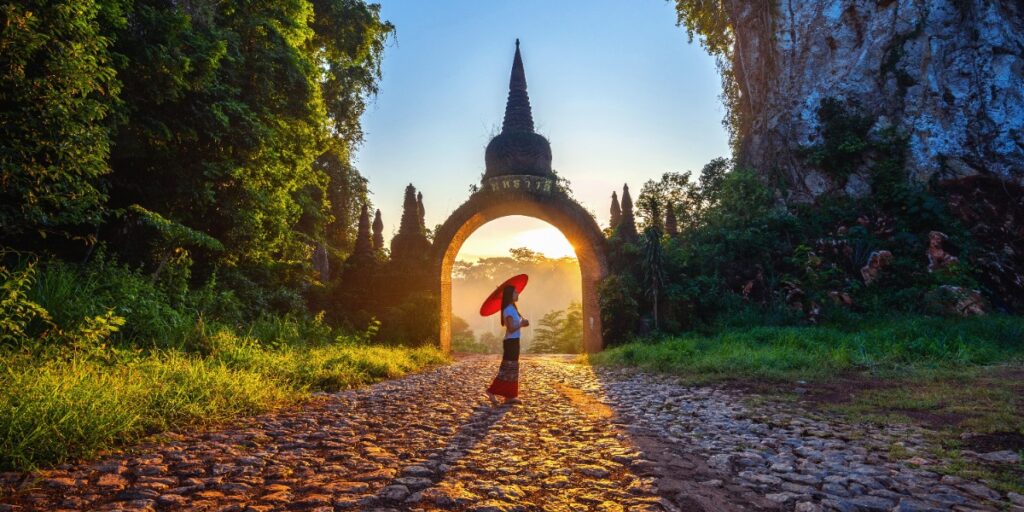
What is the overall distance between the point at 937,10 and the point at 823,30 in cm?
302

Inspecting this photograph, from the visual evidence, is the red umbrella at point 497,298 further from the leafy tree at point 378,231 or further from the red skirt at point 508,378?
the leafy tree at point 378,231

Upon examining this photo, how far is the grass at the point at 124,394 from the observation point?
2.55 m

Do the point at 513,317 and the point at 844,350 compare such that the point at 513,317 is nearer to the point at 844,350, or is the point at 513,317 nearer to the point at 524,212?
the point at 844,350

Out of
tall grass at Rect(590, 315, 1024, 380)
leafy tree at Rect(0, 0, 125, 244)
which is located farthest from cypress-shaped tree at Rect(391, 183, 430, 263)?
leafy tree at Rect(0, 0, 125, 244)

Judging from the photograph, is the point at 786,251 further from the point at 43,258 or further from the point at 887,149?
the point at 43,258

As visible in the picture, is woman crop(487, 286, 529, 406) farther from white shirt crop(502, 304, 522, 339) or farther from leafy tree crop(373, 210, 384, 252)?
leafy tree crop(373, 210, 384, 252)

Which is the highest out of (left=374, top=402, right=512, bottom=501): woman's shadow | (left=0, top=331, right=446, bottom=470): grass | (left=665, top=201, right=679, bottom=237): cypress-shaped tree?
(left=665, top=201, right=679, bottom=237): cypress-shaped tree

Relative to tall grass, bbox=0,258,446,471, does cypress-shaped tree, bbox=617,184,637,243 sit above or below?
above

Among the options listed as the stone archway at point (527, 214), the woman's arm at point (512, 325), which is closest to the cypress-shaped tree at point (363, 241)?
the stone archway at point (527, 214)

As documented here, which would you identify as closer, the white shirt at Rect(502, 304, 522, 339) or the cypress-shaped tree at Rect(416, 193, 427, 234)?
the white shirt at Rect(502, 304, 522, 339)

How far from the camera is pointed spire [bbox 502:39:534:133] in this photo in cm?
1897

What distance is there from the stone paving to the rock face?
14.3 meters

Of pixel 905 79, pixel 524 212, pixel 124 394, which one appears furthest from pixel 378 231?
pixel 905 79

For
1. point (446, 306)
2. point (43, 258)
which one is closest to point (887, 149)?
point (446, 306)
